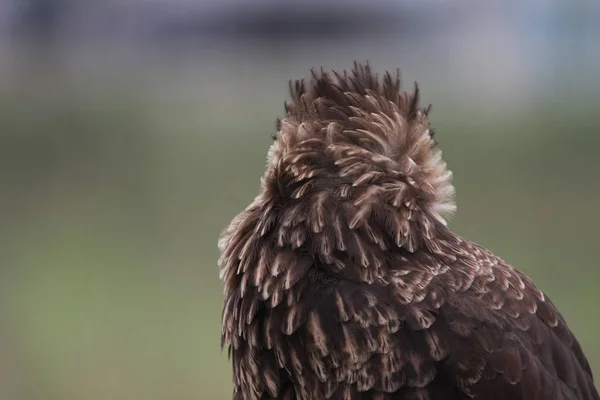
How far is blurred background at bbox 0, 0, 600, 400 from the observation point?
323 centimetres

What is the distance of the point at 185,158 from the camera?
15.5 ft

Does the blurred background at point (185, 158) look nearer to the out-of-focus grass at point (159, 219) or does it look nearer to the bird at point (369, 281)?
the out-of-focus grass at point (159, 219)

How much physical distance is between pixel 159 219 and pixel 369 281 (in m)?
3.09

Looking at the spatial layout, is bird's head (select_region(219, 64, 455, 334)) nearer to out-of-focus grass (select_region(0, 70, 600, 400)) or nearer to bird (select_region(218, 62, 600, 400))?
bird (select_region(218, 62, 600, 400))

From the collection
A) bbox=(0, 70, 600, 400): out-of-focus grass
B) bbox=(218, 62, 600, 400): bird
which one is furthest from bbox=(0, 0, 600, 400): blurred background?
bbox=(218, 62, 600, 400): bird

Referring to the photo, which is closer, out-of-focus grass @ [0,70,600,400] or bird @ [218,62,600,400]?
bird @ [218,62,600,400]

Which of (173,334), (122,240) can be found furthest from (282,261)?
(122,240)

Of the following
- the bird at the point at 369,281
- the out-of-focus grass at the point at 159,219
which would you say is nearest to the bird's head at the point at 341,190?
the bird at the point at 369,281

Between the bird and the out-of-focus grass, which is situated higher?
the bird

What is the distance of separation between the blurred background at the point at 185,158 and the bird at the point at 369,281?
1.71 meters

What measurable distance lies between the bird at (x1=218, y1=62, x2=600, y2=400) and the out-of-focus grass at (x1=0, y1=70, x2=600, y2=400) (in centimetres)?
168

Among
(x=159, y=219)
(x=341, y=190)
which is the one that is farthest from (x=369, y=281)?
(x=159, y=219)

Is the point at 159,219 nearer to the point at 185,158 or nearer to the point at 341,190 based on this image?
the point at 185,158

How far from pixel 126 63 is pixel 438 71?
238 centimetres
